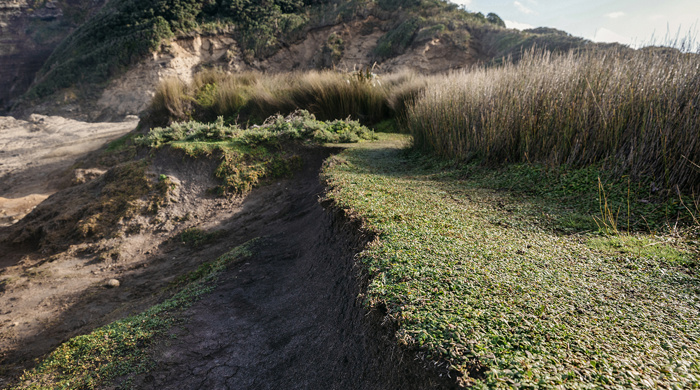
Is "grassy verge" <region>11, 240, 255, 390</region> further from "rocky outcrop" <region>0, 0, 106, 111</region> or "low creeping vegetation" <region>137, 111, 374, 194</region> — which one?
"rocky outcrop" <region>0, 0, 106, 111</region>

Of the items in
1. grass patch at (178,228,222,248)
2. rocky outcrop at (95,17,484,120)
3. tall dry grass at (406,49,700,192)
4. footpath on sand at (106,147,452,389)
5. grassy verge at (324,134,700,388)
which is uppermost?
rocky outcrop at (95,17,484,120)

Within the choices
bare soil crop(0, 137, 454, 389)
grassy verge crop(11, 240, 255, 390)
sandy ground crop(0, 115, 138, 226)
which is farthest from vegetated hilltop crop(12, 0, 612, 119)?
grassy verge crop(11, 240, 255, 390)

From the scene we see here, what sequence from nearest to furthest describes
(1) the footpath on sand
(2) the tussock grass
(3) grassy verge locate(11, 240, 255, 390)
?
1. (1) the footpath on sand
2. (3) grassy verge locate(11, 240, 255, 390)
3. (2) the tussock grass

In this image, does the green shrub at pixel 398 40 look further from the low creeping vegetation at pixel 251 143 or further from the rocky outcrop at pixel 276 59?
the low creeping vegetation at pixel 251 143

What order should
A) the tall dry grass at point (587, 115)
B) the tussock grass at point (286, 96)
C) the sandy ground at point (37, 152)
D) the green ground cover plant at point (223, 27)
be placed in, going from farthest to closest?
the green ground cover plant at point (223, 27)
the sandy ground at point (37, 152)
the tussock grass at point (286, 96)
the tall dry grass at point (587, 115)

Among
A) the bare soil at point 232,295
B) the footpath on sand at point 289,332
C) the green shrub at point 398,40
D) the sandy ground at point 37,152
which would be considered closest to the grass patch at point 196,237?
the bare soil at point 232,295

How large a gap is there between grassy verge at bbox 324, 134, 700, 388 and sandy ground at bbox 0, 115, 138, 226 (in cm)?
1007

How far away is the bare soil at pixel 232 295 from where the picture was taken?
2580mm

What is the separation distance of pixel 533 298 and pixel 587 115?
324cm

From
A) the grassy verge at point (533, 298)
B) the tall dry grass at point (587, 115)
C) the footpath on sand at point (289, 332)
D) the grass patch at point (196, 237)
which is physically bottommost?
the grass patch at point (196, 237)

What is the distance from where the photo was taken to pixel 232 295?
13.3 ft

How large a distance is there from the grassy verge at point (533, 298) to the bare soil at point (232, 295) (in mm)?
197

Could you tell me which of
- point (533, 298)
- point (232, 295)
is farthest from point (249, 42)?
point (533, 298)

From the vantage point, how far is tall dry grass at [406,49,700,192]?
3.44 metres
